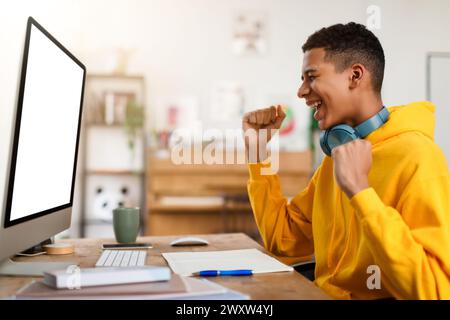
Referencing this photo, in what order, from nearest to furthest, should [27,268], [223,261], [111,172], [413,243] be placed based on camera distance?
1. [413,243]
2. [27,268]
3. [223,261]
4. [111,172]

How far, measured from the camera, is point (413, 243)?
0.87 m

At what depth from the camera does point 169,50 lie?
451 centimetres

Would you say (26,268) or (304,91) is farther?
(304,91)

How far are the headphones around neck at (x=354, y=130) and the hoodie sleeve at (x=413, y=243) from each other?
278 millimetres

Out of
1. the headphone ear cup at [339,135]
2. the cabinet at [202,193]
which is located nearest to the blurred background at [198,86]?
the cabinet at [202,193]

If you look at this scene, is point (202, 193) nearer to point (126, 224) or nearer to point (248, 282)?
point (126, 224)

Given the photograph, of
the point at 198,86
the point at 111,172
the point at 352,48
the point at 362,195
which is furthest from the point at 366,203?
the point at 198,86

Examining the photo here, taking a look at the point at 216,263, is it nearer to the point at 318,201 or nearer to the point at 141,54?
the point at 318,201

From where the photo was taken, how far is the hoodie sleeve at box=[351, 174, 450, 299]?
866 millimetres

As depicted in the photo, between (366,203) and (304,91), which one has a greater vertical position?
(304,91)

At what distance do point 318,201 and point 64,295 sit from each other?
77 centimetres

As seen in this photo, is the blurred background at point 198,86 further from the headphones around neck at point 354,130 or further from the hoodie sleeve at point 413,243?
the hoodie sleeve at point 413,243

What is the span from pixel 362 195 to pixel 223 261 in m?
0.35
